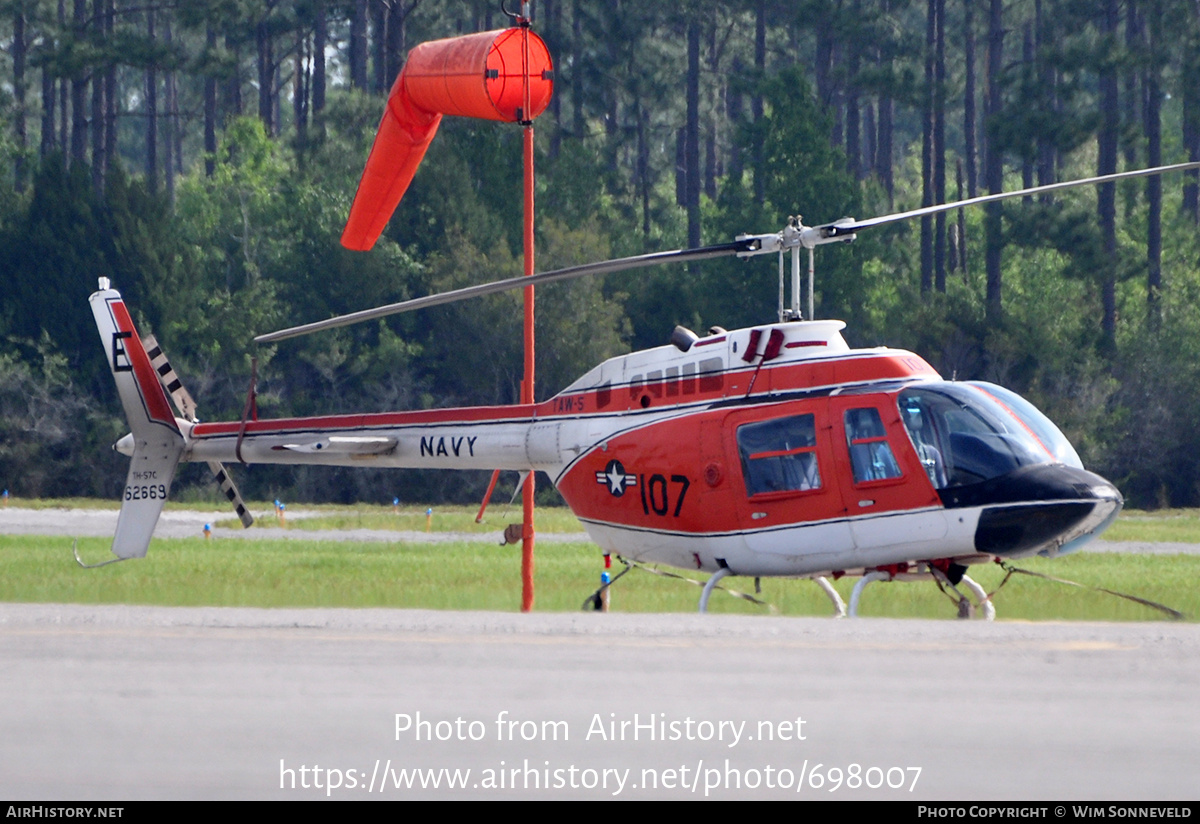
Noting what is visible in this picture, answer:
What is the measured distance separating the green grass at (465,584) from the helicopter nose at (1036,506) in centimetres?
124

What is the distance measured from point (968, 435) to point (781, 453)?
1.73 m

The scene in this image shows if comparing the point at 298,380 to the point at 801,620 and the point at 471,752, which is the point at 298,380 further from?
the point at 471,752

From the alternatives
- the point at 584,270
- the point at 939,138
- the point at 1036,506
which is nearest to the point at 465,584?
the point at 584,270

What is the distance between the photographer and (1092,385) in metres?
46.5

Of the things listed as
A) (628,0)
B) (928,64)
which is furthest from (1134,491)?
(628,0)

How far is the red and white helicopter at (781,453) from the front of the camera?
1325 centimetres

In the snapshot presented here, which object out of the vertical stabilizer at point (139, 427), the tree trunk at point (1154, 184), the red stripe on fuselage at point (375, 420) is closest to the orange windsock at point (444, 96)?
the red stripe on fuselage at point (375, 420)

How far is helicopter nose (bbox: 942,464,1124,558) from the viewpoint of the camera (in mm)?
12969

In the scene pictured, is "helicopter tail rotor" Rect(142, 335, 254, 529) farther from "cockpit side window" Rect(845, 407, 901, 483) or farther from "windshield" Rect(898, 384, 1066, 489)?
"windshield" Rect(898, 384, 1066, 489)

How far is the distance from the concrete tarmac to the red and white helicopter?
3736 millimetres

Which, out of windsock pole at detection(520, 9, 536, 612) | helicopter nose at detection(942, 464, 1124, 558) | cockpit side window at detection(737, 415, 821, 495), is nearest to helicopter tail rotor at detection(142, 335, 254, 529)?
windsock pole at detection(520, 9, 536, 612)

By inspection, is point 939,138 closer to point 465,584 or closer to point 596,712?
point 465,584

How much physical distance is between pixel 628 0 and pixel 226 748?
55725mm
